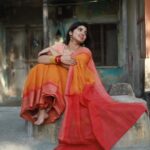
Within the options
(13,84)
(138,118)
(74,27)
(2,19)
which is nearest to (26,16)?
(2,19)

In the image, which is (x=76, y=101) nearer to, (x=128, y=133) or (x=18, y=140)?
(x=128, y=133)

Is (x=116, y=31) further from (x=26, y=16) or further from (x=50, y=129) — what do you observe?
(x=50, y=129)

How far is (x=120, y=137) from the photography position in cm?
454

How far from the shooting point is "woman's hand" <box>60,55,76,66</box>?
16.3 ft

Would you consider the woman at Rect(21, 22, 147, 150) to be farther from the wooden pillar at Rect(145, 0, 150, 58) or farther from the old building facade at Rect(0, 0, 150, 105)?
the old building facade at Rect(0, 0, 150, 105)

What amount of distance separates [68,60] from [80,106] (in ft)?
1.85

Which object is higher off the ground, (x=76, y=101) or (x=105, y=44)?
(x=105, y=44)

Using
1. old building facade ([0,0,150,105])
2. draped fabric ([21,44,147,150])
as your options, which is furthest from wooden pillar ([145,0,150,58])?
draped fabric ([21,44,147,150])

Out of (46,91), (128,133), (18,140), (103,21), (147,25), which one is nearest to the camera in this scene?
(128,133)

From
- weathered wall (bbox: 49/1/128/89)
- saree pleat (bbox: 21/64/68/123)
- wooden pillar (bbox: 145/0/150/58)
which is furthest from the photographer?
weathered wall (bbox: 49/1/128/89)

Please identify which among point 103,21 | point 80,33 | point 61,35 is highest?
point 103,21

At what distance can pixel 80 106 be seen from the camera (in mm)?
4672

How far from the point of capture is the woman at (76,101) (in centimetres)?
450

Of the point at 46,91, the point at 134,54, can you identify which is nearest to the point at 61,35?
the point at 134,54
